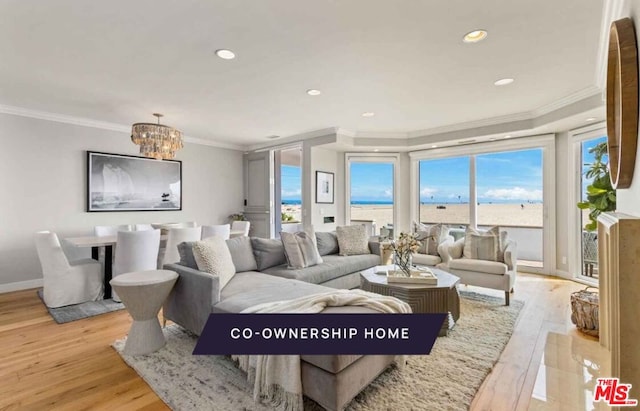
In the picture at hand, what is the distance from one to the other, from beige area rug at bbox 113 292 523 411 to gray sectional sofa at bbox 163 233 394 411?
0.46 feet

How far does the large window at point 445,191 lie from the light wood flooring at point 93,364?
2.64m

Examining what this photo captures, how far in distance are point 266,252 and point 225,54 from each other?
210 centimetres

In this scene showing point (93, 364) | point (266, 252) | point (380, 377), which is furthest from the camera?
point (266, 252)

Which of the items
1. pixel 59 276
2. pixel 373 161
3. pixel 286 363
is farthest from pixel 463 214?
pixel 59 276

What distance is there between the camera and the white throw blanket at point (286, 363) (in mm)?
1745

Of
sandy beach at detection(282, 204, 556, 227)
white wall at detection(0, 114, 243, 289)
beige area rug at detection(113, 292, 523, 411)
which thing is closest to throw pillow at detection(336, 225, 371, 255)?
beige area rug at detection(113, 292, 523, 411)

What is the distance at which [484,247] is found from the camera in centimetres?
397

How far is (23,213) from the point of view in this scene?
435 cm

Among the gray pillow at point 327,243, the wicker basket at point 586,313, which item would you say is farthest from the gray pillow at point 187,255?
the wicker basket at point 586,313

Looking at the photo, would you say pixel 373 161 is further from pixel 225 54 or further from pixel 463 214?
pixel 225 54

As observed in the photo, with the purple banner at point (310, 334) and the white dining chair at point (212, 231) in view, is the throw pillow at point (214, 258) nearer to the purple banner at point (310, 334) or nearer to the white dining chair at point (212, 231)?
the purple banner at point (310, 334)

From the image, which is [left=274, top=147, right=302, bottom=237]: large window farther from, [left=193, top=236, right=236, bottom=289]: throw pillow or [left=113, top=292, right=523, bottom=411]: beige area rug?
[left=113, top=292, right=523, bottom=411]: beige area rug

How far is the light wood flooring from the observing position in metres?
1.90

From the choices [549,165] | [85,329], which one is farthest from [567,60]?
[85,329]
